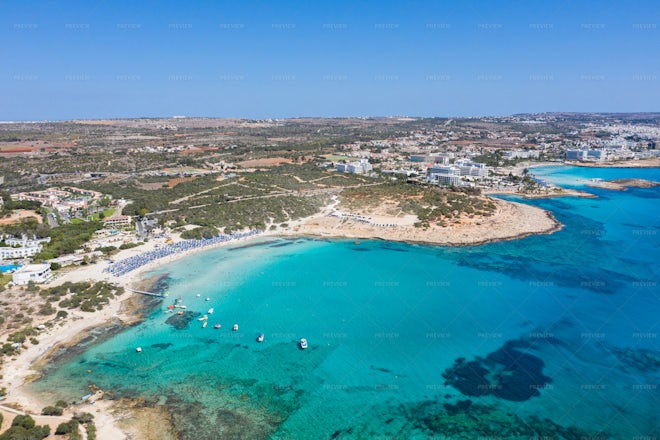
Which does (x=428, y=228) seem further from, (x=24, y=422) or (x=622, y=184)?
(x=622, y=184)

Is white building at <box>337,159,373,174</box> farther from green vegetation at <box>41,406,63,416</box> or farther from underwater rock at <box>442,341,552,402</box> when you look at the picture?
green vegetation at <box>41,406,63,416</box>

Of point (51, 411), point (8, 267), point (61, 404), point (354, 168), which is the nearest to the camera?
point (51, 411)

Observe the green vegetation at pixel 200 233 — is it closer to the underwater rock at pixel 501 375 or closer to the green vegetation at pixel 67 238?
the green vegetation at pixel 67 238

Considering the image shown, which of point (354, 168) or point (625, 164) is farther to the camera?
point (625, 164)

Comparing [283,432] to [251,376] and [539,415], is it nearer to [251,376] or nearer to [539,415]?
[251,376]

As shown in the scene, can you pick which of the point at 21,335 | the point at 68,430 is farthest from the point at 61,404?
the point at 21,335

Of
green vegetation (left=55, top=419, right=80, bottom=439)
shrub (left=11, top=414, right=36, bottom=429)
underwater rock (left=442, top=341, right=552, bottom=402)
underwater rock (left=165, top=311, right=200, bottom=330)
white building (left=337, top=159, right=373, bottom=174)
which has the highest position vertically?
white building (left=337, top=159, right=373, bottom=174)

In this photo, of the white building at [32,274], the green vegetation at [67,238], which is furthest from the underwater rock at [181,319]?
the green vegetation at [67,238]

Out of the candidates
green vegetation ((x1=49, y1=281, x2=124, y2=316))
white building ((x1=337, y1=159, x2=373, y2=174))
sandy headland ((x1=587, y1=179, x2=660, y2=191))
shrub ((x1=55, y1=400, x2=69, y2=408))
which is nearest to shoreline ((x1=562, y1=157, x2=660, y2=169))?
sandy headland ((x1=587, y1=179, x2=660, y2=191))

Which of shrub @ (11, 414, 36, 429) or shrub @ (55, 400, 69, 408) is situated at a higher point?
shrub @ (11, 414, 36, 429)
